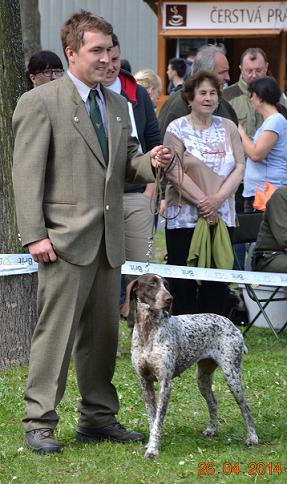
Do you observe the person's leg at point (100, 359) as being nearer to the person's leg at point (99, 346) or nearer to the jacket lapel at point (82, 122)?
the person's leg at point (99, 346)

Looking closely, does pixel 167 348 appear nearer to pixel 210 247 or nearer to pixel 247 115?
pixel 210 247

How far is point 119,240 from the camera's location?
5902 mm

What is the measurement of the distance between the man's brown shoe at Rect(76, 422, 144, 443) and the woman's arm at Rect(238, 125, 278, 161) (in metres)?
4.59

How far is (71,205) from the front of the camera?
223 inches

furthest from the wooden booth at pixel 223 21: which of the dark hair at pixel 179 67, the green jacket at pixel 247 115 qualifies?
the green jacket at pixel 247 115

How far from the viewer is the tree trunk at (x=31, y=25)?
61.6ft

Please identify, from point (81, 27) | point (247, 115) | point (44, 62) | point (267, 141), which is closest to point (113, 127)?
point (81, 27)

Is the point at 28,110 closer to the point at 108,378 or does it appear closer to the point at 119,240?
the point at 119,240

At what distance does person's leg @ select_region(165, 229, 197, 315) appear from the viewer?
8594mm

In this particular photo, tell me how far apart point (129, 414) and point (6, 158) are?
2.18 meters

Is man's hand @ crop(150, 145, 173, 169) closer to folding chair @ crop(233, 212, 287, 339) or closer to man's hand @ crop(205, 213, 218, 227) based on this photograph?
man's hand @ crop(205, 213, 218, 227)
